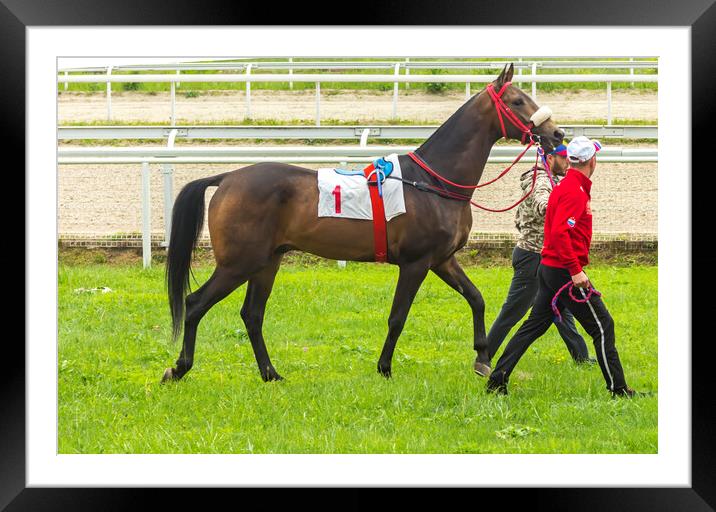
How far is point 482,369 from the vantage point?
738 cm

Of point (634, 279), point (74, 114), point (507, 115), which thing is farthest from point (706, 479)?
point (74, 114)

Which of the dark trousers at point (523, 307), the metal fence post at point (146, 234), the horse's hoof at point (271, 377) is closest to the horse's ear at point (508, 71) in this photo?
the dark trousers at point (523, 307)

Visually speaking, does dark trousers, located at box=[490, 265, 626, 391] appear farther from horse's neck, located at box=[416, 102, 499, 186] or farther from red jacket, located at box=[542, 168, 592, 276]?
horse's neck, located at box=[416, 102, 499, 186]

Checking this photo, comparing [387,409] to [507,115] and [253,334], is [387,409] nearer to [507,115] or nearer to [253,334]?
[253,334]

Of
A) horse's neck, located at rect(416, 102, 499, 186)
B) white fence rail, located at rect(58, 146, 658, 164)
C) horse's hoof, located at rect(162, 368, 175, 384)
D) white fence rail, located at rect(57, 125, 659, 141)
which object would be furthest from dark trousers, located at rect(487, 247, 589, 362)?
white fence rail, located at rect(57, 125, 659, 141)

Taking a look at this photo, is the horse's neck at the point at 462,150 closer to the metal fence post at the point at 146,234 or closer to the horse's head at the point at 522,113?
the horse's head at the point at 522,113

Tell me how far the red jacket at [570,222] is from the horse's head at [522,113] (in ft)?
2.89

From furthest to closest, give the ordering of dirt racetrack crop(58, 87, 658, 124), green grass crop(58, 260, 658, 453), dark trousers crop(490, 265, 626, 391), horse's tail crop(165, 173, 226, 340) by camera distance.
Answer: dirt racetrack crop(58, 87, 658, 124)
horse's tail crop(165, 173, 226, 340)
dark trousers crop(490, 265, 626, 391)
green grass crop(58, 260, 658, 453)

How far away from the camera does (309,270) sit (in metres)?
10.7

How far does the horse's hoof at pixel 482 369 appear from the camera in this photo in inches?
290

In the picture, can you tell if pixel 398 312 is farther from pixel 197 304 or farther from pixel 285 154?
pixel 285 154

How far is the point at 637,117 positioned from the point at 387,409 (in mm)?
9738

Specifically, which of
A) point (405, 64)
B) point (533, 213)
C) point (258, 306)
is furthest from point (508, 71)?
point (405, 64)

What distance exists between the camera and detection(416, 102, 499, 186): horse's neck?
7.22 m
